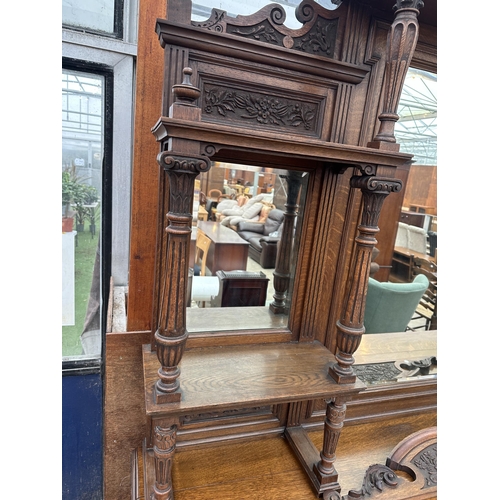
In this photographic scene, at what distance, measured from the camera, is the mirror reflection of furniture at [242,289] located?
90cm

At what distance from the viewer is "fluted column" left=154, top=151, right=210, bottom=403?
55 centimetres

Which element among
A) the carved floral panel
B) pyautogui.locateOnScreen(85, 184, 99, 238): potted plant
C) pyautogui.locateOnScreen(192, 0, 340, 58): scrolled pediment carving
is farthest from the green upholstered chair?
pyautogui.locateOnScreen(85, 184, 99, 238): potted plant

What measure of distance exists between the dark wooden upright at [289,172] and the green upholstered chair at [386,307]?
39cm

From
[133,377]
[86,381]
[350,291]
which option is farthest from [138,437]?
[350,291]

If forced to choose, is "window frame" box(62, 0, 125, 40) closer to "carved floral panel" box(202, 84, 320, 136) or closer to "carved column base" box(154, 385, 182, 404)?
"carved floral panel" box(202, 84, 320, 136)

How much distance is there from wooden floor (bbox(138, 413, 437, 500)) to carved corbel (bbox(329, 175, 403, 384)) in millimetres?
319

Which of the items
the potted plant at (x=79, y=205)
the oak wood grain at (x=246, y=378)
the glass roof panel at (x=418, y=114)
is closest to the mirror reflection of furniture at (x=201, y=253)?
the oak wood grain at (x=246, y=378)

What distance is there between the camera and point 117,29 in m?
0.88

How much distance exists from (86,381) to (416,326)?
1368 mm

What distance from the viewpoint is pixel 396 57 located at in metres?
0.66

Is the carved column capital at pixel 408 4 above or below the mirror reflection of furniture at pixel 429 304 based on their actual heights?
above

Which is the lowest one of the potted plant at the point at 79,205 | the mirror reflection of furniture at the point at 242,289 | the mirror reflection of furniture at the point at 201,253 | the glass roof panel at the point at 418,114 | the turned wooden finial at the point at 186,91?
the mirror reflection of furniture at the point at 242,289

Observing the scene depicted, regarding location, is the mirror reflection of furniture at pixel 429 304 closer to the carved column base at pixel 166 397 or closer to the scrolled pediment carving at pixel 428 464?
the scrolled pediment carving at pixel 428 464

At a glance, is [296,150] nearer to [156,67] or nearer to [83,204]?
[156,67]
